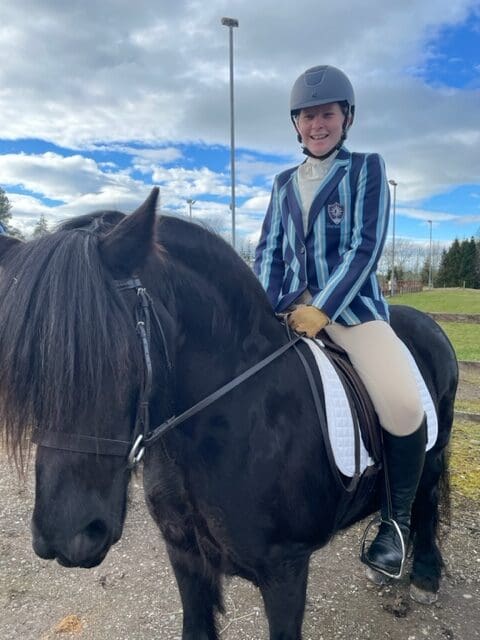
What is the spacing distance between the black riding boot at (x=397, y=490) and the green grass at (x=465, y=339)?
9.90 m

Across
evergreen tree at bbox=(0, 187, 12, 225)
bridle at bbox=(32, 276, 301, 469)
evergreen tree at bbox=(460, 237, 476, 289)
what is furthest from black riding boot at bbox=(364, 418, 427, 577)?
evergreen tree at bbox=(460, 237, 476, 289)

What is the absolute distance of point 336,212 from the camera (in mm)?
2680

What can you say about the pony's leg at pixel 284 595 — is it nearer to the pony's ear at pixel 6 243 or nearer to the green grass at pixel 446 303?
the pony's ear at pixel 6 243

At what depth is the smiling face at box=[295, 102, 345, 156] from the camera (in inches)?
111

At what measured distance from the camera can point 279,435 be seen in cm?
212

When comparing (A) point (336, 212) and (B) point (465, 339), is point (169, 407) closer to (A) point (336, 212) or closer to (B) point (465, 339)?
(A) point (336, 212)

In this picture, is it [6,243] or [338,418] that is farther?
[338,418]

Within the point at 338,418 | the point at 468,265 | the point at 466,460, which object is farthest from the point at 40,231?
the point at 468,265

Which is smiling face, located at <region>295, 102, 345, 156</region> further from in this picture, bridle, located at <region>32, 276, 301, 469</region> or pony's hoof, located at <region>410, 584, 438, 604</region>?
pony's hoof, located at <region>410, 584, 438, 604</region>

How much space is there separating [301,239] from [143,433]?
153 centimetres

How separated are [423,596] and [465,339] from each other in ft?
45.1

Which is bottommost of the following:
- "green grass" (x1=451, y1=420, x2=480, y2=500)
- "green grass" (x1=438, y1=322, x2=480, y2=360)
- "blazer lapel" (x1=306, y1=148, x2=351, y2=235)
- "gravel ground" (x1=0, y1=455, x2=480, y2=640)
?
"gravel ground" (x1=0, y1=455, x2=480, y2=640)

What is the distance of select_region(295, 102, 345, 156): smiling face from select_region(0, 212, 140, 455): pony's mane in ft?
5.67

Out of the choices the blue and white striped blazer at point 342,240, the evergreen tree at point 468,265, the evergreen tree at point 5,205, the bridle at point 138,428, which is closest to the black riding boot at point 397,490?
the blue and white striped blazer at point 342,240
